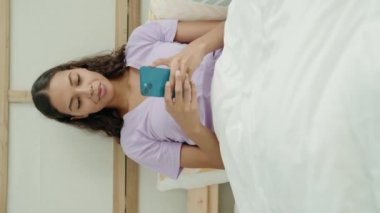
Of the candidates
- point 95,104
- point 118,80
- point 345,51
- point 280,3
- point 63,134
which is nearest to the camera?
point 345,51

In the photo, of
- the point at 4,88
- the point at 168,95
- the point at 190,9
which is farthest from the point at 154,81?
the point at 4,88

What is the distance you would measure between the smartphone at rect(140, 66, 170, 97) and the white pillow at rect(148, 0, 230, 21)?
404mm

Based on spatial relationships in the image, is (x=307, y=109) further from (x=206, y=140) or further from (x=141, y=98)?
(x=141, y=98)

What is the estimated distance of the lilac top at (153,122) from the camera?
122cm

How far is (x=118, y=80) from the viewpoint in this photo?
135 cm

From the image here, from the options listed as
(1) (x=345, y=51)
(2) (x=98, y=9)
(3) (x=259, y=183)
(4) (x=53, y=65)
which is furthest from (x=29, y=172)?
(1) (x=345, y=51)

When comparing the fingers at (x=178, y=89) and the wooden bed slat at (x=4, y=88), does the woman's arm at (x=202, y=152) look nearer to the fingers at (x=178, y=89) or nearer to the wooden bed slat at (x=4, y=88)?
the fingers at (x=178, y=89)

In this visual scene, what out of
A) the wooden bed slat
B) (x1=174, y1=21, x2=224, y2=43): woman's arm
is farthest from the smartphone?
the wooden bed slat

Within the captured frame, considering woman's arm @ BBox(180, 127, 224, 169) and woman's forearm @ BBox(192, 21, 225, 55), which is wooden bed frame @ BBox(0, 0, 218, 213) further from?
woman's forearm @ BBox(192, 21, 225, 55)

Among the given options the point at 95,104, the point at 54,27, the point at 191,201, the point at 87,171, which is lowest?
the point at 191,201

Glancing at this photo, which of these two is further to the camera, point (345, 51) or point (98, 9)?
point (98, 9)

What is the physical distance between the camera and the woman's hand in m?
0.93

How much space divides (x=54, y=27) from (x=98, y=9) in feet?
0.56

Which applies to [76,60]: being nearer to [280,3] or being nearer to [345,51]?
[280,3]
